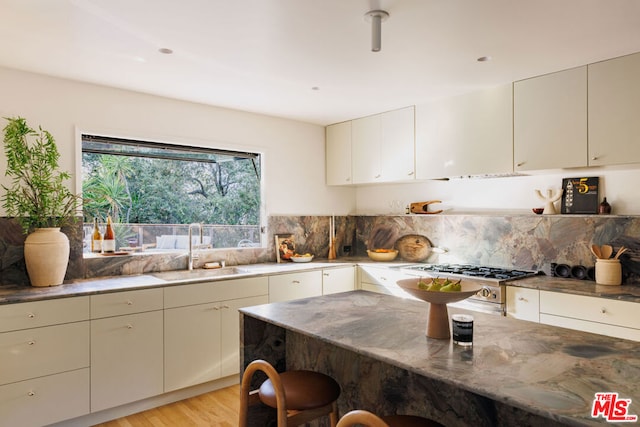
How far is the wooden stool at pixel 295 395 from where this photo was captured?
1.54m

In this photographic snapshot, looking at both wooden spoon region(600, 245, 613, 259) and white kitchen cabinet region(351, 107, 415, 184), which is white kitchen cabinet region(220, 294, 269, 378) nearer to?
white kitchen cabinet region(351, 107, 415, 184)

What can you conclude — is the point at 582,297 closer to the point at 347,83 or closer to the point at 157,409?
the point at 347,83

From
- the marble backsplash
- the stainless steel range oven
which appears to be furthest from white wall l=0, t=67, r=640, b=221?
the stainless steel range oven

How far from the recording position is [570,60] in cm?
274

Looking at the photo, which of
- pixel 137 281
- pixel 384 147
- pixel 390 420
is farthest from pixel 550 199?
pixel 137 281

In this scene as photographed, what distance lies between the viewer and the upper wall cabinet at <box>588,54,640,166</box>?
2.64m

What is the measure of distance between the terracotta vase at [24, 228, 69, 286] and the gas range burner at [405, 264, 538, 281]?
9.08ft

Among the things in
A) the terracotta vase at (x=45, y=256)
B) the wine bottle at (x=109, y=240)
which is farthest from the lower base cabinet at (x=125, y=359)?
the wine bottle at (x=109, y=240)

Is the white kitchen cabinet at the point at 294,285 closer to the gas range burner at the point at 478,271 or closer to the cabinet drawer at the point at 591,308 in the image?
the gas range burner at the point at 478,271

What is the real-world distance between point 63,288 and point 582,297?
3.39 m

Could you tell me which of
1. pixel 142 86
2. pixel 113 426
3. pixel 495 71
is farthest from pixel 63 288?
pixel 495 71

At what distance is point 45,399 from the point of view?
256 cm

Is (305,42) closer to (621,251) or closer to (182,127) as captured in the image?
(182,127)
